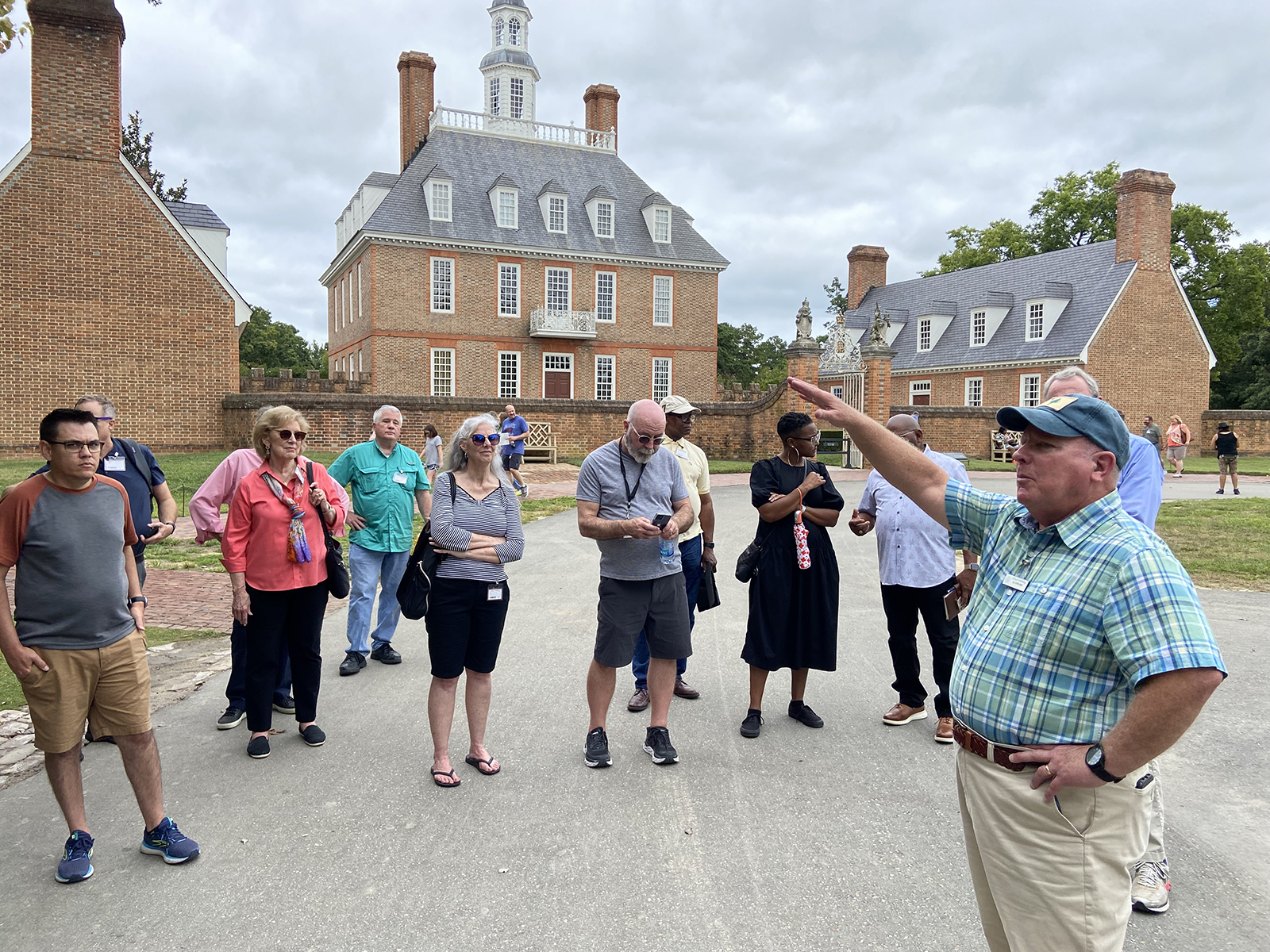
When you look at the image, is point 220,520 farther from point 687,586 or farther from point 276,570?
point 687,586

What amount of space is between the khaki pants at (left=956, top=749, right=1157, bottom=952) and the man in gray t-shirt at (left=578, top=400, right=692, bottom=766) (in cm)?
262

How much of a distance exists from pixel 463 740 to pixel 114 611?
6.79 feet

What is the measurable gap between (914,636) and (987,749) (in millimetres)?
3145

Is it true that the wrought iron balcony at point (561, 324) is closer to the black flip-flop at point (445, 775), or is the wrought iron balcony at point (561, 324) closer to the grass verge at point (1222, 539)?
the grass verge at point (1222, 539)

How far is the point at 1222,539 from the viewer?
42.7 ft

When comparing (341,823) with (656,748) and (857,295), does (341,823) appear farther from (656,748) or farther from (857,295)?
(857,295)

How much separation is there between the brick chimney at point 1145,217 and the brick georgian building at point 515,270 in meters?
17.0

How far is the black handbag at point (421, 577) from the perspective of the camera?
4.41m

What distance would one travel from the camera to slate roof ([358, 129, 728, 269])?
3491cm

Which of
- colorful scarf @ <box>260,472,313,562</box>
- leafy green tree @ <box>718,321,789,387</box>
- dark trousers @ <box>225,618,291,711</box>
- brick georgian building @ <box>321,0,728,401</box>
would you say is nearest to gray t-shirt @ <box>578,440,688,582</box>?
colorful scarf @ <box>260,472,313,562</box>

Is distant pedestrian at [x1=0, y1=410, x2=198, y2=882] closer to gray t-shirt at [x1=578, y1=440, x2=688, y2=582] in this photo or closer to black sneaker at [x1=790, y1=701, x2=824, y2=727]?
gray t-shirt at [x1=578, y1=440, x2=688, y2=582]

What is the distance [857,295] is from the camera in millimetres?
50562

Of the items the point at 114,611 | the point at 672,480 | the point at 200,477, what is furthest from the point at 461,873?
the point at 200,477

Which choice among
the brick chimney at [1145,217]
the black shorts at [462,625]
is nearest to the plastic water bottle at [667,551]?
the black shorts at [462,625]
